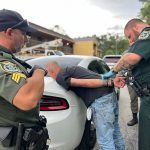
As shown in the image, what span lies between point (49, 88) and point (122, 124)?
3526mm

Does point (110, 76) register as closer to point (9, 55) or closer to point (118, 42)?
point (9, 55)

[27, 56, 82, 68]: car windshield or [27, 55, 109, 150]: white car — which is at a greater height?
[27, 56, 82, 68]: car windshield

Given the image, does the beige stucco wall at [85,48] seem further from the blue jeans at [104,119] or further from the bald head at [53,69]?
the blue jeans at [104,119]

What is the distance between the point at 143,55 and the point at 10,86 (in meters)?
1.95

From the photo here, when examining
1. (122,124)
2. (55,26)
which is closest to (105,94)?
(122,124)

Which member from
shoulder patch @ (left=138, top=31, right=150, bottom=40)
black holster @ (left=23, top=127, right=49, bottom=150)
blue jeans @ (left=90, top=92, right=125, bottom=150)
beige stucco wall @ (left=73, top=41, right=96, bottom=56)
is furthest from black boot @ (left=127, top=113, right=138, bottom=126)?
beige stucco wall @ (left=73, top=41, right=96, bottom=56)

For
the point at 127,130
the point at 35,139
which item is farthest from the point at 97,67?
the point at 35,139

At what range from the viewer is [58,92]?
4488 millimetres

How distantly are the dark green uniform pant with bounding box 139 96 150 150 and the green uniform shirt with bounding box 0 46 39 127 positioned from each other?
6.07ft

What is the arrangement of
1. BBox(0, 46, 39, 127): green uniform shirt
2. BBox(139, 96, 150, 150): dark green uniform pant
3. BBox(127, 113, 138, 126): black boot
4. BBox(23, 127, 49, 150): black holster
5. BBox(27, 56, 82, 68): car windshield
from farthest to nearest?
BBox(127, 113, 138, 126): black boot → BBox(27, 56, 82, 68): car windshield → BBox(139, 96, 150, 150): dark green uniform pant → BBox(23, 127, 49, 150): black holster → BBox(0, 46, 39, 127): green uniform shirt

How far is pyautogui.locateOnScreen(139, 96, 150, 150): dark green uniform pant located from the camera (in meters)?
4.14

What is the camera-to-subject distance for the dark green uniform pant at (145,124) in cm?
414

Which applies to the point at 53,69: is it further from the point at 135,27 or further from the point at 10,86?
the point at 10,86

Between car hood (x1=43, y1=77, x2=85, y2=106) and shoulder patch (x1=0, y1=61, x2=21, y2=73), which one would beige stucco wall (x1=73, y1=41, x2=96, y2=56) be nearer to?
car hood (x1=43, y1=77, x2=85, y2=106)
